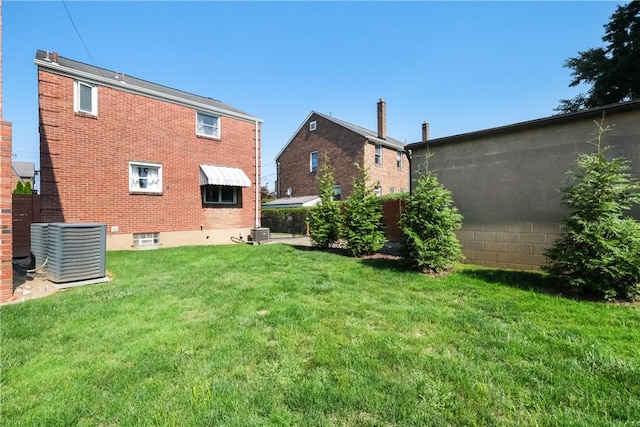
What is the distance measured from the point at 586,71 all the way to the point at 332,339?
24349mm

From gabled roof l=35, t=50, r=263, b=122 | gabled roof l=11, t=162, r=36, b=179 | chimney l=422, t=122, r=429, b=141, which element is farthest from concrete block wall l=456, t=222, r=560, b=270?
gabled roof l=11, t=162, r=36, b=179

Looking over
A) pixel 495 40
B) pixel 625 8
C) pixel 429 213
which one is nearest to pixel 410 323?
pixel 429 213

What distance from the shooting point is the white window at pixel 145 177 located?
1159 centimetres

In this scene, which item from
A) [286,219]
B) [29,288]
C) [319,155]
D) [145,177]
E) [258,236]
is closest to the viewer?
[29,288]

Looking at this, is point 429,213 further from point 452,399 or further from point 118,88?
point 118,88

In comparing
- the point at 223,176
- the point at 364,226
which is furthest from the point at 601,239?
the point at 223,176

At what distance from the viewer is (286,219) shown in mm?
22844

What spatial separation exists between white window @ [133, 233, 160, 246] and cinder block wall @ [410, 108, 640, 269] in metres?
11.4

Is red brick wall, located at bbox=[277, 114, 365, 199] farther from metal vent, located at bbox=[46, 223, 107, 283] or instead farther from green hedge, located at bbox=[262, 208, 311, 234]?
metal vent, located at bbox=[46, 223, 107, 283]

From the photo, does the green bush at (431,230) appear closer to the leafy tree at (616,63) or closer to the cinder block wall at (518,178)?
the cinder block wall at (518,178)

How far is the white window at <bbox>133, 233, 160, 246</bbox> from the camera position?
11558 millimetres

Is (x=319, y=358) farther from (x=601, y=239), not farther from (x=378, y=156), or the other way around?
(x=378, y=156)

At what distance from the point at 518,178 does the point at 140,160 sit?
43.7 ft

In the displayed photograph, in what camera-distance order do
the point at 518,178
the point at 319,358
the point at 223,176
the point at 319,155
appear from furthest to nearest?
1. the point at 319,155
2. the point at 223,176
3. the point at 518,178
4. the point at 319,358
